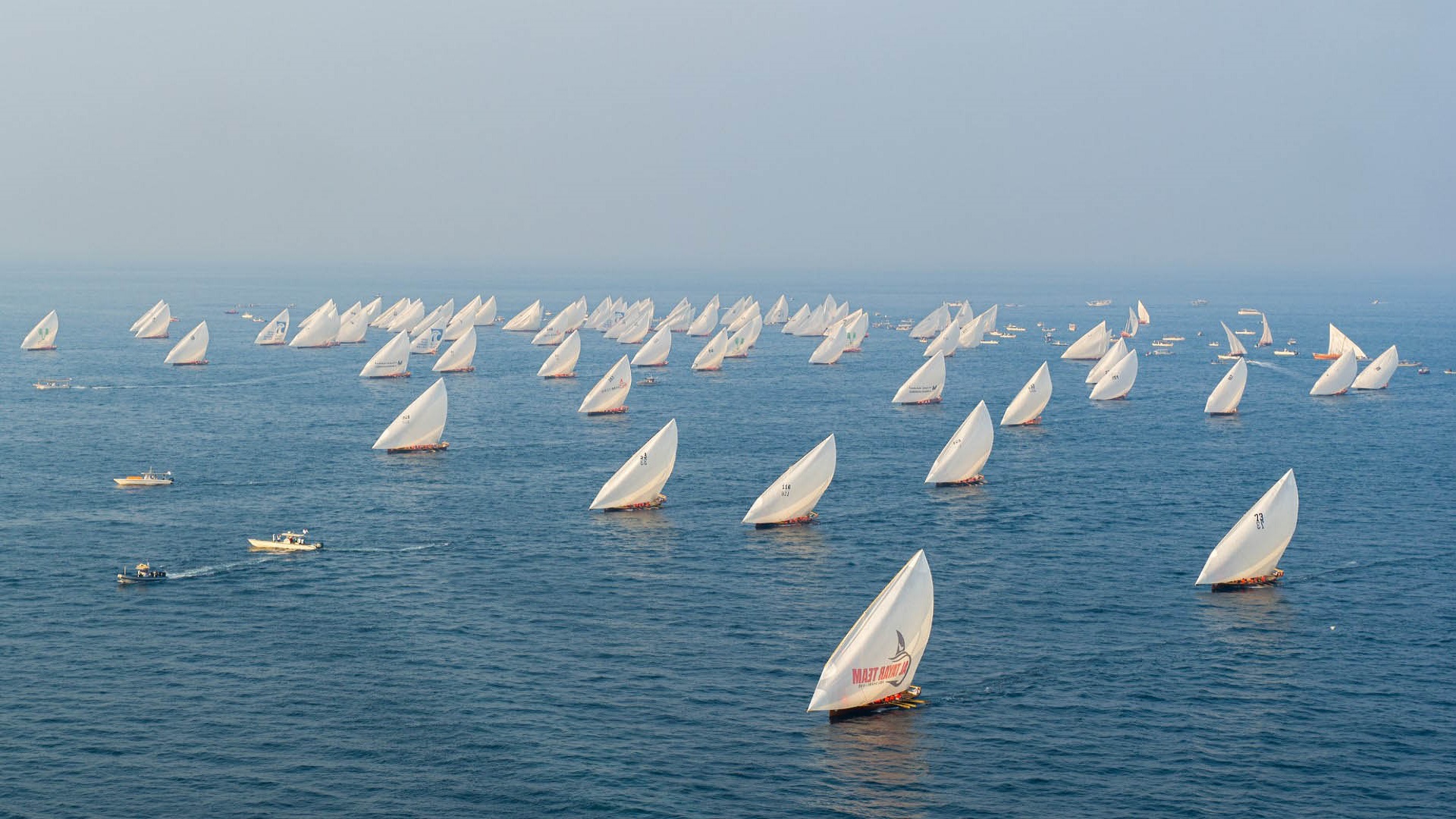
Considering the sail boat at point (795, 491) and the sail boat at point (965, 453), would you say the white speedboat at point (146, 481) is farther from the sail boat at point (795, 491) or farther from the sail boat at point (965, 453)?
the sail boat at point (965, 453)

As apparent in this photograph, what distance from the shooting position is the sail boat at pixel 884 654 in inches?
3391

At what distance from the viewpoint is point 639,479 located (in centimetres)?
14225

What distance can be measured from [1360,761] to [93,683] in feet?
252

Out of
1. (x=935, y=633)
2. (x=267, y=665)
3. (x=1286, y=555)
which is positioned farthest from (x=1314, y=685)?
(x=267, y=665)

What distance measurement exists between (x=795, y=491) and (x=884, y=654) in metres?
48.2

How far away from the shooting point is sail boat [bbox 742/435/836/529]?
134875 mm

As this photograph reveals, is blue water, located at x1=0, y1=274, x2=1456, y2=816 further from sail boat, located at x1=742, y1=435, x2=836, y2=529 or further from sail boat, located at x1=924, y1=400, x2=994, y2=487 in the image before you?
sail boat, located at x1=924, y1=400, x2=994, y2=487

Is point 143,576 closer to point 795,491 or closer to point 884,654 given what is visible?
point 795,491

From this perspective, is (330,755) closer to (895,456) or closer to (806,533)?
(806,533)

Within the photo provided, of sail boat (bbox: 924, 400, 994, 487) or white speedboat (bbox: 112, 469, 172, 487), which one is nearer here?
white speedboat (bbox: 112, 469, 172, 487)

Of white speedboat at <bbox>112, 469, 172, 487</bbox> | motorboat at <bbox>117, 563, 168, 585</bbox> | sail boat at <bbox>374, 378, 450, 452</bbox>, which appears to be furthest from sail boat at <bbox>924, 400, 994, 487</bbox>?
white speedboat at <bbox>112, 469, 172, 487</bbox>

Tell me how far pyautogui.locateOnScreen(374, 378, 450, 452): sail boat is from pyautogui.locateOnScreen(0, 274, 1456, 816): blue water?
13.8 m

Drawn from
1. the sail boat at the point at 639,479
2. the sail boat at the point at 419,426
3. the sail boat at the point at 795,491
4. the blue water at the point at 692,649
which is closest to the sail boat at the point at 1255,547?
the blue water at the point at 692,649

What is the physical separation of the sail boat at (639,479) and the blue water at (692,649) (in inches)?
124
